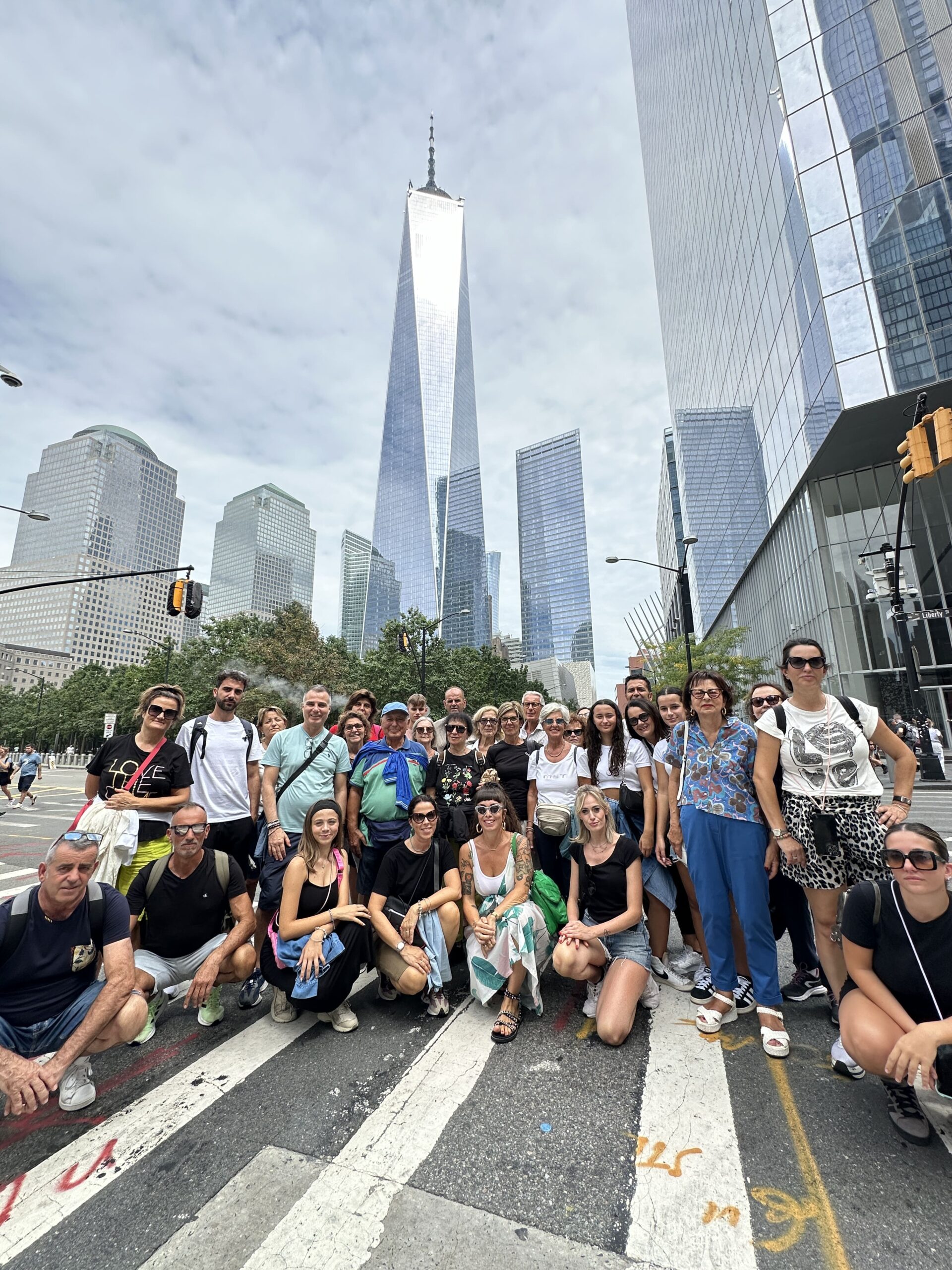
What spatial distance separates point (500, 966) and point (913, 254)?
26573 millimetres

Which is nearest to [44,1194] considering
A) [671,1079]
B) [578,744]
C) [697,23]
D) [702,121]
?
[671,1079]

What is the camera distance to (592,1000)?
13.2 feet

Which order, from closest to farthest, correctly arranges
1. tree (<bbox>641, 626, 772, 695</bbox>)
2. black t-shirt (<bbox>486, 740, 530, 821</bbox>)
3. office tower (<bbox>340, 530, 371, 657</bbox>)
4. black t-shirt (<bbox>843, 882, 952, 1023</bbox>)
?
black t-shirt (<bbox>843, 882, 952, 1023</bbox>) → black t-shirt (<bbox>486, 740, 530, 821</bbox>) → tree (<bbox>641, 626, 772, 695</bbox>) → office tower (<bbox>340, 530, 371, 657</bbox>)

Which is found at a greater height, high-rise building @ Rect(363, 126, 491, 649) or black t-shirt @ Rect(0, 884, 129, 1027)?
high-rise building @ Rect(363, 126, 491, 649)

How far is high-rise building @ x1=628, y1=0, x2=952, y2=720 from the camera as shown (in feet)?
64.5

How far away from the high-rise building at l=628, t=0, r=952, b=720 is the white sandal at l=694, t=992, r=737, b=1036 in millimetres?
22691

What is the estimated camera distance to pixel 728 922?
3.90 m

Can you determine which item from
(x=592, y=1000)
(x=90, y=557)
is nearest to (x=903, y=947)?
(x=592, y=1000)

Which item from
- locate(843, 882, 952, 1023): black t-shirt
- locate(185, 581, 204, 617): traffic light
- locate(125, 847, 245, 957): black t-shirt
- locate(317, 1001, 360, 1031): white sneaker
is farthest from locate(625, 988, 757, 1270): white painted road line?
locate(185, 581, 204, 617): traffic light

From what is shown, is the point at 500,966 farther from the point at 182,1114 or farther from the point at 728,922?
the point at 182,1114

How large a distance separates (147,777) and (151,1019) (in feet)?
5.44

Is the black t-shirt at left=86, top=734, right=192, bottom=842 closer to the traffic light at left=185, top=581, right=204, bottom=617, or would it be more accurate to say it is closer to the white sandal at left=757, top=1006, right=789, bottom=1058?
the white sandal at left=757, top=1006, right=789, bottom=1058

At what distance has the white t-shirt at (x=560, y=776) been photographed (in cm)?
519

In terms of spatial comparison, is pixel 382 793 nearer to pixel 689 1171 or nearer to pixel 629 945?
pixel 629 945
